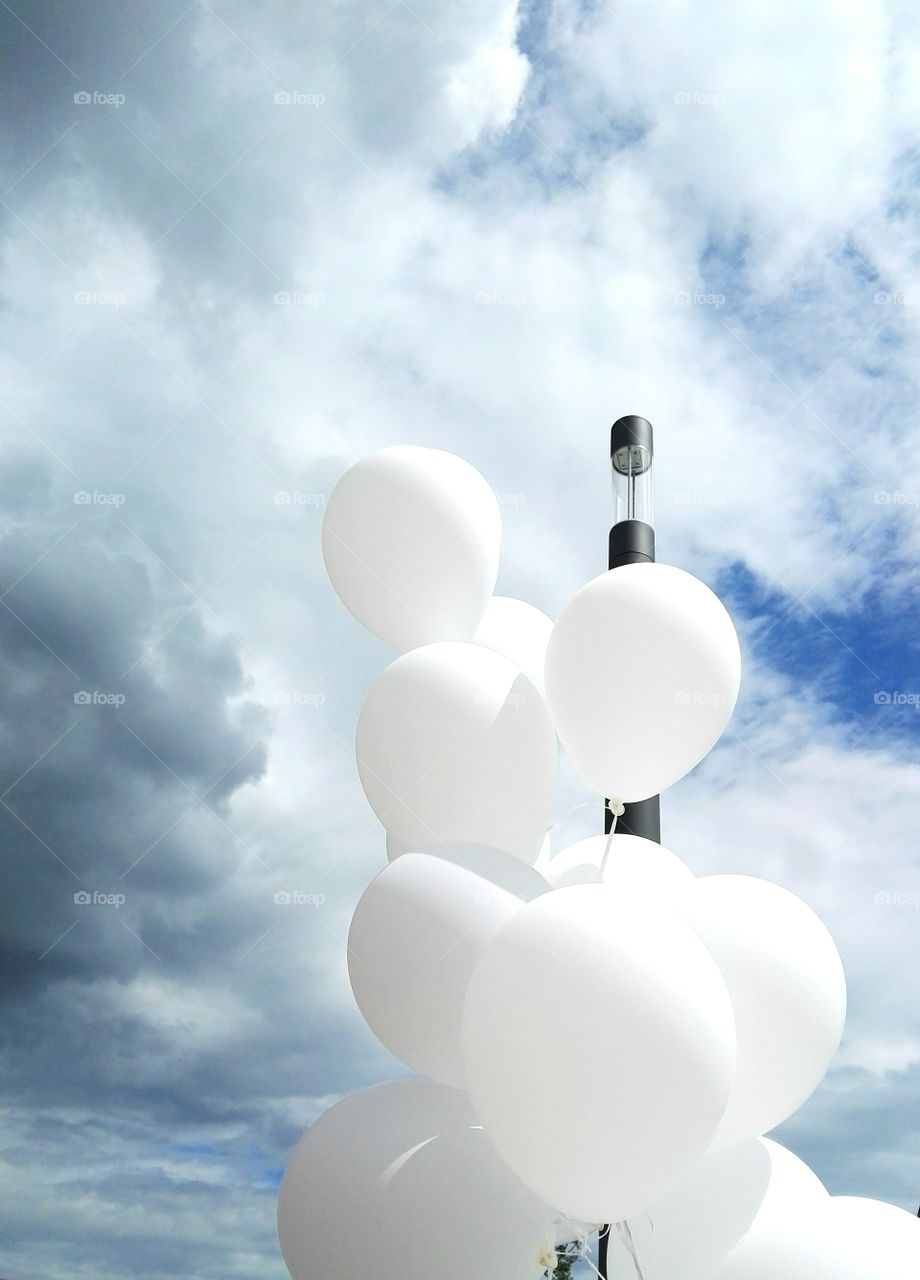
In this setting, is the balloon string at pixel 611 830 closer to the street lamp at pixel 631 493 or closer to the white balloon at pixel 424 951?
the white balloon at pixel 424 951

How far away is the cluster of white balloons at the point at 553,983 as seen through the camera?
151 centimetres

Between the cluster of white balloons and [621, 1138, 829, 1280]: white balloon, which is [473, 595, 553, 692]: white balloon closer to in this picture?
the cluster of white balloons

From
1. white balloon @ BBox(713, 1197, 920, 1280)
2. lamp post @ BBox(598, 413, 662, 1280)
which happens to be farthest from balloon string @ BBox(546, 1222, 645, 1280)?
lamp post @ BBox(598, 413, 662, 1280)

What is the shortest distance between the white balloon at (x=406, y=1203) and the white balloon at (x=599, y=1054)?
226 millimetres

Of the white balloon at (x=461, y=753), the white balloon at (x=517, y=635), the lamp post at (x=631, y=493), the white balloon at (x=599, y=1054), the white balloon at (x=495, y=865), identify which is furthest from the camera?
the lamp post at (x=631, y=493)

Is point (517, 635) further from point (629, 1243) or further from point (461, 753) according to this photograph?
point (629, 1243)

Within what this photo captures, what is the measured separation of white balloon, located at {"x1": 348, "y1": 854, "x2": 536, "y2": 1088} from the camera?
5.90 feet

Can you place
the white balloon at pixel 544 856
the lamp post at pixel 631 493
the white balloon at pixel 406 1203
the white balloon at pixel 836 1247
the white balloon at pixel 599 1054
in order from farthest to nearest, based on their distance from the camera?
the lamp post at pixel 631 493 < the white balloon at pixel 544 856 < the white balloon at pixel 406 1203 < the white balloon at pixel 836 1247 < the white balloon at pixel 599 1054

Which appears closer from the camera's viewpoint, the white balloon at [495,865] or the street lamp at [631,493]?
the white balloon at [495,865]

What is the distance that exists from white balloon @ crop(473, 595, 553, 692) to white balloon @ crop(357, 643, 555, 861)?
217 millimetres

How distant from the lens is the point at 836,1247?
163cm

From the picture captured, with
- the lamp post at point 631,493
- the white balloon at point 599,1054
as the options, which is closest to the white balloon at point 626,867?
the white balloon at point 599,1054

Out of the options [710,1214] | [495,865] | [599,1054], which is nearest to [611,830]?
[495,865]

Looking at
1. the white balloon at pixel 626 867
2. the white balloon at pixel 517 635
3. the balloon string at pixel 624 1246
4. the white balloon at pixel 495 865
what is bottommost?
the balloon string at pixel 624 1246
